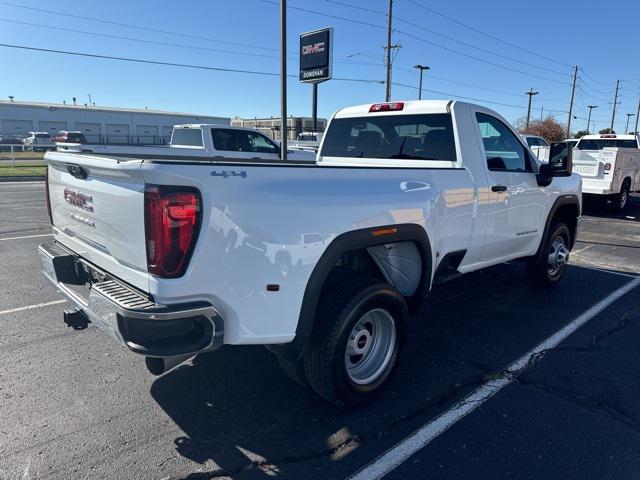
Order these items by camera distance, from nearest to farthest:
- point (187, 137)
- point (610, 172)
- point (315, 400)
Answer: point (315, 400), point (610, 172), point (187, 137)

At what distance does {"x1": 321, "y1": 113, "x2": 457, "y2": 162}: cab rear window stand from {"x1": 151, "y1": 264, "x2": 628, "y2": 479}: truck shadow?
1717mm

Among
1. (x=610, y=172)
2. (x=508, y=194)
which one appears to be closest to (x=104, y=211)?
(x=508, y=194)

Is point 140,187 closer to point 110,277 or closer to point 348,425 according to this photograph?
point 110,277

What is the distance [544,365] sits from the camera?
3.98 metres

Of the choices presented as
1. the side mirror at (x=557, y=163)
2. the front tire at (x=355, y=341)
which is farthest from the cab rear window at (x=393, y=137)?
the front tire at (x=355, y=341)

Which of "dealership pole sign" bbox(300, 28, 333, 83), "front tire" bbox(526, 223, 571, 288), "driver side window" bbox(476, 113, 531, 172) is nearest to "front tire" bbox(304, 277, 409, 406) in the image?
"driver side window" bbox(476, 113, 531, 172)

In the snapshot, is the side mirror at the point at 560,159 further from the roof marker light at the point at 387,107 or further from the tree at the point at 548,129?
the tree at the point at 548,129

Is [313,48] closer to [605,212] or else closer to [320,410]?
[605,212]

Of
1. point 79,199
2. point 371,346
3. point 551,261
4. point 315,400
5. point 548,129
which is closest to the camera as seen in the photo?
point 79,199

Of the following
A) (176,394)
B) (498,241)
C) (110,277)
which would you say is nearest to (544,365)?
(498,241)

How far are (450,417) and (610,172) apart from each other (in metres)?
11.7

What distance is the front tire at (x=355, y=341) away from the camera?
3.01 metres

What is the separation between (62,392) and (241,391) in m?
1.25

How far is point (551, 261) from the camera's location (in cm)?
596
